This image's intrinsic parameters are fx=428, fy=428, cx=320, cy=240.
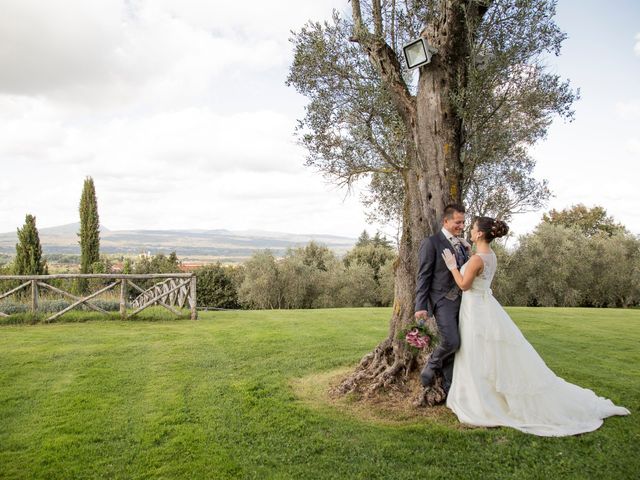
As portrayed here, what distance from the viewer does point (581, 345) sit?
10539mm

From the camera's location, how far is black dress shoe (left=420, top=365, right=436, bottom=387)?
19.5ft

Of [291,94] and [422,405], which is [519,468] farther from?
[291,94]

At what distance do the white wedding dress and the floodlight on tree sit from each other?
115 inches

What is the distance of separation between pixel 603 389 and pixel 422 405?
3.16 meters

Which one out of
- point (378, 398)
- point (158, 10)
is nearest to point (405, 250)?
point (378, 398)

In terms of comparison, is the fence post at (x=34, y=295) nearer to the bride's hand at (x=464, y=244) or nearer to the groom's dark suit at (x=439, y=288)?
the groom's dark suit at (x=439, y=288)

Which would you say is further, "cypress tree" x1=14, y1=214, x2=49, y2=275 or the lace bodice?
Answer: "cypress tree" x1=14, y1=214, x2=49, y2=275

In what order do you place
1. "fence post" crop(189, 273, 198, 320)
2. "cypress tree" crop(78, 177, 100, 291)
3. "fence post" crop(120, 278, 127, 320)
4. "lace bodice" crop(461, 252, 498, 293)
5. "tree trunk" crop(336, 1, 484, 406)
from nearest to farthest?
"lace bodice" crop(461, 252, 498, 293)
"tree trunk" crop(336, 1, 484, 406)
"fence post" crop(120, 278, 127, 320)
"fence post" crop(189, 273, 198, 320)
"cypress tree" crop(78, 177, 100, 291)

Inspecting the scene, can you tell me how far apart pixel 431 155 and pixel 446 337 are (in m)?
2.65

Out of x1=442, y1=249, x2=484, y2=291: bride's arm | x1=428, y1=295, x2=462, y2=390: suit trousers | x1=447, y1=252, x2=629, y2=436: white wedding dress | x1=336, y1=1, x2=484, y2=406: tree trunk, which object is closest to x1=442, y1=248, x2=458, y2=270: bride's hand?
x1=442, y1=249, x2=484, y2=291: bride's arm

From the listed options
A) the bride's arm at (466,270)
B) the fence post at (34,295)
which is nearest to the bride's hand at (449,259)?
the bride's arm at (466,270)

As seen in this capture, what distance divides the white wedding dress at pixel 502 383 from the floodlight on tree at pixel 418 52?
2913 millimetres

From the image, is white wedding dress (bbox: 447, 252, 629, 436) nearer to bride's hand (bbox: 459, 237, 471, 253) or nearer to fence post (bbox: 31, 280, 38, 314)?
bride's hand (bbox: 459, 237, 471, 253)

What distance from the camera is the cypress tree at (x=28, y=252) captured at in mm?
35969
